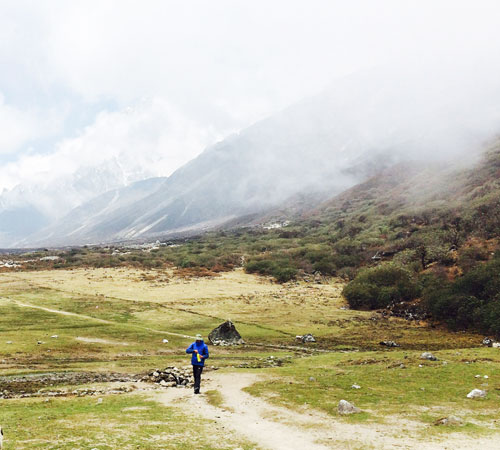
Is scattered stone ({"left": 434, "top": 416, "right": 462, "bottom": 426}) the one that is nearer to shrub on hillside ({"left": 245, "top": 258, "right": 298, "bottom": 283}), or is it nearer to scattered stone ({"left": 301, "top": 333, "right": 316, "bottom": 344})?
scattered stone ({"left": 301, "top": 333, "right": 316, "bottom": 344})

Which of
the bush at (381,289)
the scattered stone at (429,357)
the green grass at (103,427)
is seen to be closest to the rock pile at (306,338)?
the scattered stone at (429,357)

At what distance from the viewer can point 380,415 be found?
55.6ft

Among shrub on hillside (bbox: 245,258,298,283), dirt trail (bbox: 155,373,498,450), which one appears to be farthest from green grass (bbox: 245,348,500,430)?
shrub on hillside (bbox: 245,258,298,283)

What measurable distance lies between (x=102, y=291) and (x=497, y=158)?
108554 mm

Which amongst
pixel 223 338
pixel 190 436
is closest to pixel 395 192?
pixel 223 338

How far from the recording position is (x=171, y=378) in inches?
979

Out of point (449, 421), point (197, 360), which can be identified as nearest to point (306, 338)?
point (197, 360)

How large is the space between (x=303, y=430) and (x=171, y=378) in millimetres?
11753

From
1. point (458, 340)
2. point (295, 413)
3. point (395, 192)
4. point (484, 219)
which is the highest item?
point (395, 192)

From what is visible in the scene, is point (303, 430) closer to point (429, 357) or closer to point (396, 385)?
point (396, 385)

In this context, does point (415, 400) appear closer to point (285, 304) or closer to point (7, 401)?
point (7, 401)

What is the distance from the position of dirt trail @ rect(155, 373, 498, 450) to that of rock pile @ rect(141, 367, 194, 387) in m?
3.68

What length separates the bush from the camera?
59625 millimetres

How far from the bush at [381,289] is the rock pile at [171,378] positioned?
39.9 m
